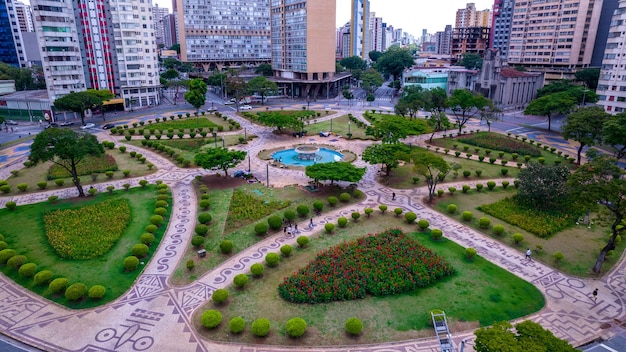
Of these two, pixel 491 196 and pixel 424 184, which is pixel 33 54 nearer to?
pixel 424 184

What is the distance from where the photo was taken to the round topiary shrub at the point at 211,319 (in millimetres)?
23984

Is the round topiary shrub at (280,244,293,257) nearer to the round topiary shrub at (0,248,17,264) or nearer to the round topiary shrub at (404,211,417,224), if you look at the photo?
the round topiary shrub at (404,211,417,224)

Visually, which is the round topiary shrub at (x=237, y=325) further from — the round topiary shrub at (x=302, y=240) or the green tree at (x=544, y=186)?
the green tree at (x=544, y=186)

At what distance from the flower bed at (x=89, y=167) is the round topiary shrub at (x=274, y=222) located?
29.6 meters

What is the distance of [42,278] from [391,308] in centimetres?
2562

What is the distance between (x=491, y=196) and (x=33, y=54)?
6095 inches

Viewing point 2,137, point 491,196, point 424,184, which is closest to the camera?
point 491,196

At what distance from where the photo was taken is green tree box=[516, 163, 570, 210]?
3972 centimetres

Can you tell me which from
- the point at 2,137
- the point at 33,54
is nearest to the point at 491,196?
the point at 2,137

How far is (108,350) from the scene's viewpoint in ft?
75.0

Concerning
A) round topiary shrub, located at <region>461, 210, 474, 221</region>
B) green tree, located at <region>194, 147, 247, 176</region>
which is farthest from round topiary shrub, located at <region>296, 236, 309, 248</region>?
green tree, located at <region>194, 147, 247, 176</region>

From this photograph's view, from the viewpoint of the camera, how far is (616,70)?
73750mm

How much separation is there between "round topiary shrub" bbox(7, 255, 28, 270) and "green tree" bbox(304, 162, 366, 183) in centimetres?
2785

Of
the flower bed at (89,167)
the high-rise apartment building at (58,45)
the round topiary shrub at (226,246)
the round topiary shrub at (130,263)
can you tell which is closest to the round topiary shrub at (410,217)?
the round topiary shrub at (226,246)
